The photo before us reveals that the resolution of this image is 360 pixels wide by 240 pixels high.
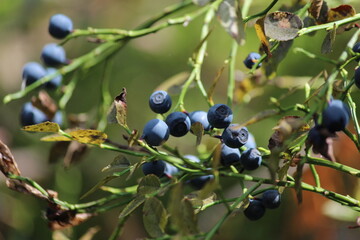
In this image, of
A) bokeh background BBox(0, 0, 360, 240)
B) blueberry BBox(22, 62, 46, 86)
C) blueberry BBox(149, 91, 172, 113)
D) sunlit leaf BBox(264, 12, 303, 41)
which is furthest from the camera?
bokeh background BBox(0, 0, 360, 240)

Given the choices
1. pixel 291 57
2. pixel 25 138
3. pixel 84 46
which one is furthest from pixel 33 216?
pixel 291 57

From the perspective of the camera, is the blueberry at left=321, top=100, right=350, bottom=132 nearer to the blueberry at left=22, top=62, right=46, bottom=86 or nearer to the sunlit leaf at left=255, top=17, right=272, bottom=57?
the sunlit leaf at left=255, top=17, right=272, bottom=57

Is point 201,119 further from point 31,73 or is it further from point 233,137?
point 31,73

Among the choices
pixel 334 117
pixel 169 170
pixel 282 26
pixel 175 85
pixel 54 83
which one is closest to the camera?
pixel 334 117

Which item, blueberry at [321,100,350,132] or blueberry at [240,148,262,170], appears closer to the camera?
blueberry at [321,100,350,132]

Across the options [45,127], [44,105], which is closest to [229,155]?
[45,127]

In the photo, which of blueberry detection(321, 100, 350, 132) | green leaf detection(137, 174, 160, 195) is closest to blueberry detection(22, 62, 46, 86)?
green leaf detection(137, 174, 160, 195)
